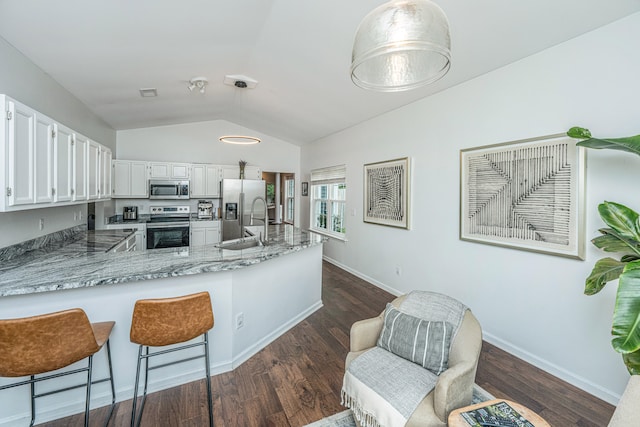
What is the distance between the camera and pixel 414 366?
169 cm

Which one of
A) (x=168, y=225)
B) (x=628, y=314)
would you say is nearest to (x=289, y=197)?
(x=168, y=225)

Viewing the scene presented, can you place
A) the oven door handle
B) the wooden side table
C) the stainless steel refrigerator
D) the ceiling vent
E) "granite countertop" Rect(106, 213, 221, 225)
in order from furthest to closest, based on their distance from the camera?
the stainless steel refrigerator, the oven door handle, "granite countertop" Rect(106, 213, 221, 225), the ceiling vent, the wooden side table

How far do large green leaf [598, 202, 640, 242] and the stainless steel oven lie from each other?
20.0 ft

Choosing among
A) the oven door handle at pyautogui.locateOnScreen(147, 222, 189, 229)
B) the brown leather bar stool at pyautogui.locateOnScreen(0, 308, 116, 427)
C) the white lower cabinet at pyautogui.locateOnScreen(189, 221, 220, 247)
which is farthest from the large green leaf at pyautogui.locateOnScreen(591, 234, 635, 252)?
the oven door handle at pyautogui.locateOnScreen(147, 222, 189, 229)

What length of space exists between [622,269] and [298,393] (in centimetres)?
226

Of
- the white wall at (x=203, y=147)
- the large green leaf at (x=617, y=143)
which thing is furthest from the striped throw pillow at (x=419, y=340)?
the white wall at (x=203, y=147)

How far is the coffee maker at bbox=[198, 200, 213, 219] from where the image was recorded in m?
6.34

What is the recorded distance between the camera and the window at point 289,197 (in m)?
7.96

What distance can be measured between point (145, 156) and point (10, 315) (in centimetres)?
515

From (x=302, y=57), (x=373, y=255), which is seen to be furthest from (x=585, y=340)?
(x=302, y=57)

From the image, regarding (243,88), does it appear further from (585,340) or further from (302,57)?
(585,340)

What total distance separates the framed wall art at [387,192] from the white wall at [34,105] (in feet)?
12.8

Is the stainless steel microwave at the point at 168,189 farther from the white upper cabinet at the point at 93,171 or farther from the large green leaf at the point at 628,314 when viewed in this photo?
the large green leaf at the point at 628,314

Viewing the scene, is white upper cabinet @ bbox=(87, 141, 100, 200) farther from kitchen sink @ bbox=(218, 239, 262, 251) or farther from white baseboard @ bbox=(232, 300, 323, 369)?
white baseboard @ bbox=(232, 300, 323, 369)
